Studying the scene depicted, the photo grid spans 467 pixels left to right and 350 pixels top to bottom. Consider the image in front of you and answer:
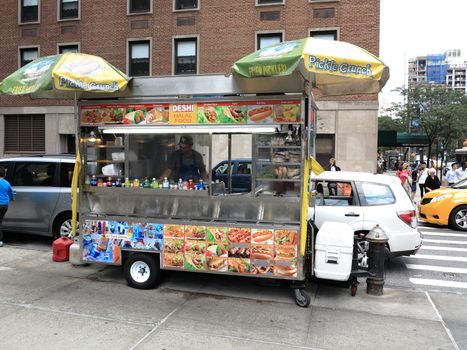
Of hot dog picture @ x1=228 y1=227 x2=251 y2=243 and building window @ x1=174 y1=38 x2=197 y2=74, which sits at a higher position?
building window @ x1=174 y1=38 x2=197 y2=74

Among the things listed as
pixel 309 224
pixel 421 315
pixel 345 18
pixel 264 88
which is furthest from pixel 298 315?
pixel 345 18

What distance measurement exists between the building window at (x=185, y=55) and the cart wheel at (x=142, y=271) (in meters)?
16.6

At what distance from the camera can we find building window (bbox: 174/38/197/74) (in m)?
21.3

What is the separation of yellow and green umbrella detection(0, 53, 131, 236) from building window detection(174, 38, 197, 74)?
1584cm

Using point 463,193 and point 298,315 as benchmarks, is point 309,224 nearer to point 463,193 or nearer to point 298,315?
point 298,315

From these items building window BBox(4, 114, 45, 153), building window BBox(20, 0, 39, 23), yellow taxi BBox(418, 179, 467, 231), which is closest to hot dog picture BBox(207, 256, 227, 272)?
yellow taxi BBox(418, 179, 467, 231)

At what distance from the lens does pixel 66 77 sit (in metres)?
5.32

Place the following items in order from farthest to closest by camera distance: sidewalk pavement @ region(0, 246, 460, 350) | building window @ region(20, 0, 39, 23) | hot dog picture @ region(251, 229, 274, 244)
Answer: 1. building window @ region(20, 0, 39, 23)
2. hot dog picture @ region(251, 229, 274, 244)
3. sidewalk pavement @ region(0, 246, 460, 350)

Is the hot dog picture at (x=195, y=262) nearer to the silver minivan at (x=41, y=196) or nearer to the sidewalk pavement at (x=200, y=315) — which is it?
the sidewalk pavement at (x=200, y=315)

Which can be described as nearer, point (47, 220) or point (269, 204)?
point (269, 204)

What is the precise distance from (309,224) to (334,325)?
1.30m

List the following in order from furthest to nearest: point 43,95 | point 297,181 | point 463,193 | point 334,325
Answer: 1. point 463,193
2. point 43,95
3. point 297,181
4. point 334,325

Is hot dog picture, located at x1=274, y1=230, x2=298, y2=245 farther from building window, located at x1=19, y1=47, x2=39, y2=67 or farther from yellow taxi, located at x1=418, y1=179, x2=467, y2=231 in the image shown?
building window, located at x1=19, y1=47, x2=39, y2=67

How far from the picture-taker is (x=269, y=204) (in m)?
5.73
